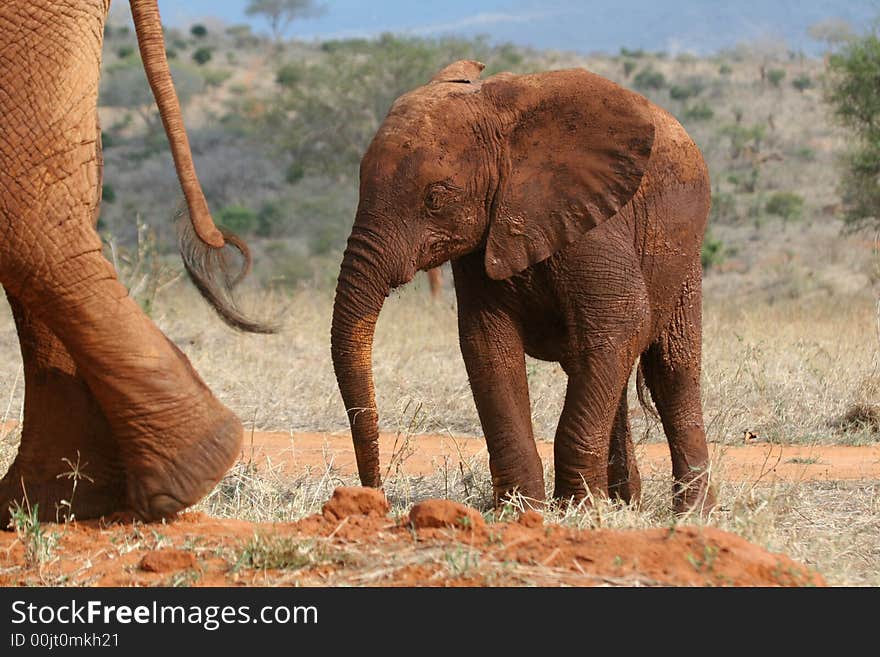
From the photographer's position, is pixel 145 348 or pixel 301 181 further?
pixel 301 181

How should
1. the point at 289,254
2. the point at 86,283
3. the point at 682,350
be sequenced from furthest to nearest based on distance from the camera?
the point at 289,254
the point at 682,350
the point at 86,283

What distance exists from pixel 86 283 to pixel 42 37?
0.75m

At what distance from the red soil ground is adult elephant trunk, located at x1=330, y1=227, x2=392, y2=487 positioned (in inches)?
38.0

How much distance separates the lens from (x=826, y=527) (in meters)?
6.12

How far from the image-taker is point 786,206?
29469 mm

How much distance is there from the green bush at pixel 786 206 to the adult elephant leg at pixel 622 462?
2325 cm

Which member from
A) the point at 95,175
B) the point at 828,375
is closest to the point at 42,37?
the point at 95,175

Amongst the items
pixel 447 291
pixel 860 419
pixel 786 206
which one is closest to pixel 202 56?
pixel 786 206

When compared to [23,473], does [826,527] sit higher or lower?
lower

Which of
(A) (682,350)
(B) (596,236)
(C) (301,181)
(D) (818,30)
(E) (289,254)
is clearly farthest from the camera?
(D) (818,30)

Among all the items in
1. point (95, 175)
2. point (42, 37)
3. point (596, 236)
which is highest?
point (42, 37)

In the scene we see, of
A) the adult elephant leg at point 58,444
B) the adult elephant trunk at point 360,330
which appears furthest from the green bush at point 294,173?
the adult elephant leg at point 58,444

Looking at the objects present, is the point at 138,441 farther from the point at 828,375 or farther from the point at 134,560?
the point at 828,375

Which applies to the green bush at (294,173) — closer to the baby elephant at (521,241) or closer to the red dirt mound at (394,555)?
the baby elephant at (521,241)
